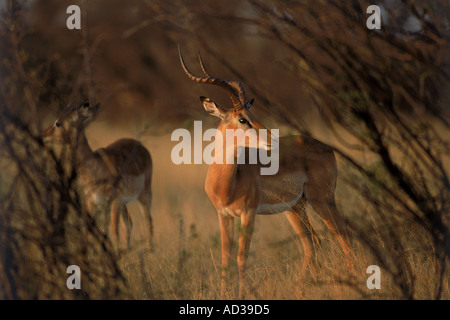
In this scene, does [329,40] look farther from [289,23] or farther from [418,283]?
[418,283]

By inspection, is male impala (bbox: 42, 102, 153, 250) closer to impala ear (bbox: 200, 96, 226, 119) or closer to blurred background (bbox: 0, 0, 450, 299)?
impala ear (bbox: 200, 96, 226, 119)

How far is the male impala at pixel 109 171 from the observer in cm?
557

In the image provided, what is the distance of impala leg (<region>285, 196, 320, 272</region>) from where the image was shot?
17.2 ft

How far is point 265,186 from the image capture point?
16.7 ft

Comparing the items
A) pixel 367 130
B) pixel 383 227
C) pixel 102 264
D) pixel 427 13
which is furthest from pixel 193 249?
pixel 427 13

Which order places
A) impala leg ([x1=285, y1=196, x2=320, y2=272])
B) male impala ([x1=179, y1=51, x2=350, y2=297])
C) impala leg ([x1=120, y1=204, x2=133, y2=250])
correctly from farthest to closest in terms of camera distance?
1. impala leg ([x1=120, y1=204, x2=133, y2=250])
2. impala leg ([x1=285, y1=196, x2=320, y2=272])
3. male impala ([x1=179, y1=51, x2=350, y2=297])

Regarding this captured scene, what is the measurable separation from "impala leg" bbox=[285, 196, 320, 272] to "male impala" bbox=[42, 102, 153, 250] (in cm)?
149

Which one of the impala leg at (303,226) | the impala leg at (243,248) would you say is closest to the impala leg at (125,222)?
the impala leg at (303,226)

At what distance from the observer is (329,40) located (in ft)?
10.6

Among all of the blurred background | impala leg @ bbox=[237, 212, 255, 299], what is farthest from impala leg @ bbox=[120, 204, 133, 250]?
impala leg @ bbox=[237, 212, 255, 299]

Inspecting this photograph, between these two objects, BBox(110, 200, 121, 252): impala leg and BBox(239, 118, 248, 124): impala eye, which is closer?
BBox(239, 118, 248, 124): impala eye

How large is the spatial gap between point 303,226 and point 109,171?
2035mm

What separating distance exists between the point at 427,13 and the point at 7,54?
8.56 ft

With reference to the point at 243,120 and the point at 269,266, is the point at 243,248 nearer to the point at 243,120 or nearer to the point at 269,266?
the point at 269,266
